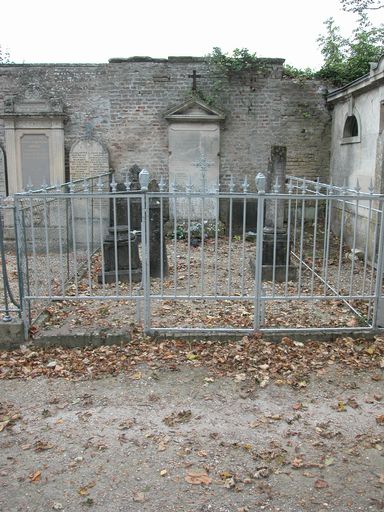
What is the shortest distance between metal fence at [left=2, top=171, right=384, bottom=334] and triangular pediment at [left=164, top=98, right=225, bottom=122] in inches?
79.7

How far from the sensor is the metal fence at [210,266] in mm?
5000

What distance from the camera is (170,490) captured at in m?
2.93

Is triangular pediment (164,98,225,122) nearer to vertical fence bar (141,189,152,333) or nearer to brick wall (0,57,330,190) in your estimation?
brick wall (0,57,330,190)

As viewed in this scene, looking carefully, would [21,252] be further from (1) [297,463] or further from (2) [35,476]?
(1) [297,463]

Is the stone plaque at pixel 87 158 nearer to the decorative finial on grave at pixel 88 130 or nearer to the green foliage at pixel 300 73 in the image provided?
the decorative finial on grave at pixel 88 130

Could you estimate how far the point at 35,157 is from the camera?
12047 millimetres

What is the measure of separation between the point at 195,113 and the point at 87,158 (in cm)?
285

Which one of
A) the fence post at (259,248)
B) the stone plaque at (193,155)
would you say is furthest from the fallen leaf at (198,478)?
the stone plaque at (193,155)

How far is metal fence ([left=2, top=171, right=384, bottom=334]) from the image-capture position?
5.00 metres

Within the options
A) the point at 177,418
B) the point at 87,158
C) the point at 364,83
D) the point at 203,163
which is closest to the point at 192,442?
the point at 177,418

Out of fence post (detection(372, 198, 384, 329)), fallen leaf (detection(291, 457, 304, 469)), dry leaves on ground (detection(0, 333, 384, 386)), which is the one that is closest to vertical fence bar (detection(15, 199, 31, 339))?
dry leaves on ground (detection(0, 333, 384, 386))

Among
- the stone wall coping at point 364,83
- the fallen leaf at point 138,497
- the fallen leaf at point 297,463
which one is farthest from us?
the stone wall coping at point 364,83

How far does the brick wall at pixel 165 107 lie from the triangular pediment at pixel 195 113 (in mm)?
340

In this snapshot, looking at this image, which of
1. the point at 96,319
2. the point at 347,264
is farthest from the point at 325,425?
the point at 347,264
